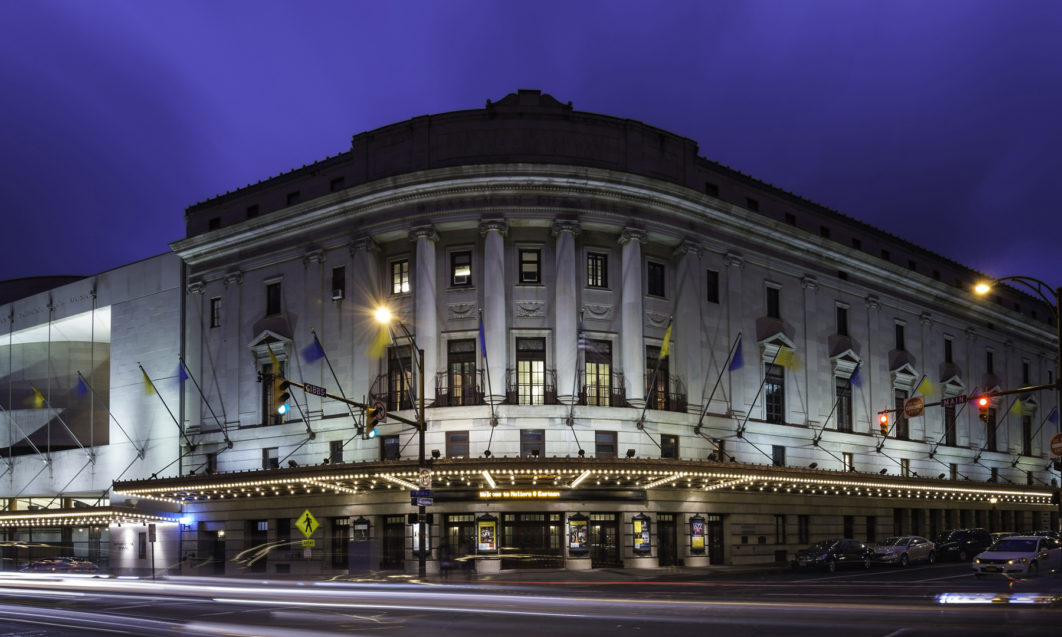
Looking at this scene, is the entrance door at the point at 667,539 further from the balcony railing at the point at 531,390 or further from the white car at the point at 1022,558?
the white car at the point at 1022,558

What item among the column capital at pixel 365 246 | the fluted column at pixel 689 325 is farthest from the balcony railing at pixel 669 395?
the column capital at pixel 365 246

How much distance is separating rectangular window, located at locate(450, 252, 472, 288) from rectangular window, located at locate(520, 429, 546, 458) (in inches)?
288

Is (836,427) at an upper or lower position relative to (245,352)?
lower

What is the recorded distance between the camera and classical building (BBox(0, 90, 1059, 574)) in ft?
146

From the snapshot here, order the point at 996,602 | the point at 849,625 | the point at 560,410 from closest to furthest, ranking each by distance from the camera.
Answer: the point at 849,625, the point at 996,602, the point at 560,410

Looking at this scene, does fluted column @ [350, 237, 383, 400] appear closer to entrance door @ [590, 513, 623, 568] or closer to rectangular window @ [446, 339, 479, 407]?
rectangular window @ [446, 339, 479, 407]

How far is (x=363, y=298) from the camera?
48188 mm

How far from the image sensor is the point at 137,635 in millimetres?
20250

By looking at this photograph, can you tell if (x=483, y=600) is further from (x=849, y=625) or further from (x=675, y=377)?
(x=675, y=377)

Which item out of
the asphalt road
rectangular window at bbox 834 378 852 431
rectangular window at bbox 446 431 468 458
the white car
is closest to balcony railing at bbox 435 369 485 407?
rectangular window at bbox 446 431 468 458

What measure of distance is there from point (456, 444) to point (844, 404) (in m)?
24.3

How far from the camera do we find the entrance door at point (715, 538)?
4856cm

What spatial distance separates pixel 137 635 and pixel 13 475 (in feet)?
172

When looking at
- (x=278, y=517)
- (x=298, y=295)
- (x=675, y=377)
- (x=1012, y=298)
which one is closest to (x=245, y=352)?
(x=298, y=295)
